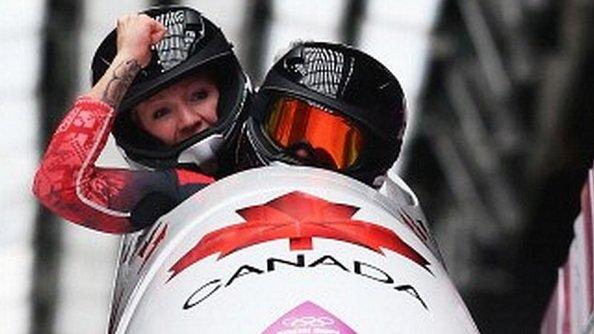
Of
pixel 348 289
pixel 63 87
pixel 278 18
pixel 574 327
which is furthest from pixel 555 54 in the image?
pixel 348 289

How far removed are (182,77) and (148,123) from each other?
0.17 metres

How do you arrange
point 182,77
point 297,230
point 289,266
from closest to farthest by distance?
point 289,266 → point 297,230 → point 182,77

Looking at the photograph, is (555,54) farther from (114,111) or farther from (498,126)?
(114,111)

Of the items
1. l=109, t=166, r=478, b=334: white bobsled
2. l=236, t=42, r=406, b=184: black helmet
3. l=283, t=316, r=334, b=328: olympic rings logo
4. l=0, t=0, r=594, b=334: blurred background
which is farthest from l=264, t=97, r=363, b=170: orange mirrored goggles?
l=0, t=0, r=594, b=334: blurred background

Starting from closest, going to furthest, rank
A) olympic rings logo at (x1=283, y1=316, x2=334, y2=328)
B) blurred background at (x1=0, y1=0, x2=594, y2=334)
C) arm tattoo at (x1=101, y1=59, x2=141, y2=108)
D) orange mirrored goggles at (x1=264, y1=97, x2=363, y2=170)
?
olympic rings logo at (x1=283, y1=316, x2=334, y2=328) < orange mirrored goggles at (x1=264, y1=97, x2=363, y2=170) < arm tattoo at (x1=101, y1=59, x2=141, y2=108) < blurred background at (x1=0, y1=0, x2=594, y2=334)

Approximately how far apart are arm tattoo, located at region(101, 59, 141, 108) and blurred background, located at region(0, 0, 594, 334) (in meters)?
7.44

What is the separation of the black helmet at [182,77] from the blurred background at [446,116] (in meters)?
7.14

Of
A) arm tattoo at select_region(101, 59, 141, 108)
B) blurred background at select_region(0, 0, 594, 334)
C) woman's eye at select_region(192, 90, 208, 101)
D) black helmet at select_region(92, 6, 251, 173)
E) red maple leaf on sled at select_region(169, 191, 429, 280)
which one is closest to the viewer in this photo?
red maple leaf on sled at select_region(169, 191, 429, 280)

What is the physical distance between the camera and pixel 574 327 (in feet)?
19.2

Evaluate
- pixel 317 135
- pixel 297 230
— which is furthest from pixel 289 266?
pixel 317 135

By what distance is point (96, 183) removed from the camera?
5355 mm

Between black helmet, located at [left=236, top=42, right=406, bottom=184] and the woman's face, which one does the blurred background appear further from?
black helmet, located at [left=236, top=42, right=406, bottom=184]

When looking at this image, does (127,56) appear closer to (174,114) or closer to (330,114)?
(174,114)

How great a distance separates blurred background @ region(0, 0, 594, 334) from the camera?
13.3 m
